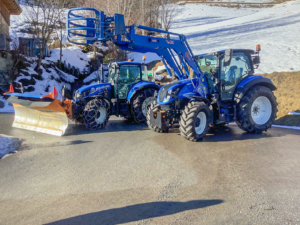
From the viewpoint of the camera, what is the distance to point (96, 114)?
8727 mm

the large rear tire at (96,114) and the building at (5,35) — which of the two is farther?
the building at (5,35)

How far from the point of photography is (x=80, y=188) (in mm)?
4277

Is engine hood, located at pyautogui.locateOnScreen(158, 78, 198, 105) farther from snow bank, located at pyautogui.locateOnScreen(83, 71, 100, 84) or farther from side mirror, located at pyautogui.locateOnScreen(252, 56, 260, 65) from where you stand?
snow bank, located at pyautogui.locateOnScreen(83, 71, 100, 84)

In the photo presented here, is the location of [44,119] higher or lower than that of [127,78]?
lower

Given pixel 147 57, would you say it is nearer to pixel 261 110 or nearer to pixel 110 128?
pixel 110 128

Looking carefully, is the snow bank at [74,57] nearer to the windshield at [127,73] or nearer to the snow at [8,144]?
the windshield at [127,73]

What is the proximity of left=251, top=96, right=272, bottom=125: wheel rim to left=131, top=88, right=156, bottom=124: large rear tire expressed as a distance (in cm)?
353

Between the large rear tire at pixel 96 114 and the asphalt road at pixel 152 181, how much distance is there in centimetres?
121

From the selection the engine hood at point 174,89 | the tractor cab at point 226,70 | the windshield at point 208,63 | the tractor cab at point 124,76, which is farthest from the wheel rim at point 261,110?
the tractor cab at point 124,76

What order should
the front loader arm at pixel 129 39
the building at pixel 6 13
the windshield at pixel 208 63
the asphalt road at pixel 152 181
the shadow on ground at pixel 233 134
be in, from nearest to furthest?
the asphalt road at pixel 152 181, the front loader arm at pixel 129 39, the shadow on ground at pixel 233 134, the windshield at pixel 208 63, the building at pixel 6 13

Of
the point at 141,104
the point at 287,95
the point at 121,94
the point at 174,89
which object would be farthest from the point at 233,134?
the point at 287,95

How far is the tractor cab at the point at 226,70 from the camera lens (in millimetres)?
7848

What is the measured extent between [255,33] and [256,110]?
2072 centimetres

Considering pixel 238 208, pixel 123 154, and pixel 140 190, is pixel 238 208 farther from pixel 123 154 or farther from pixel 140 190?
pixel 123 154
